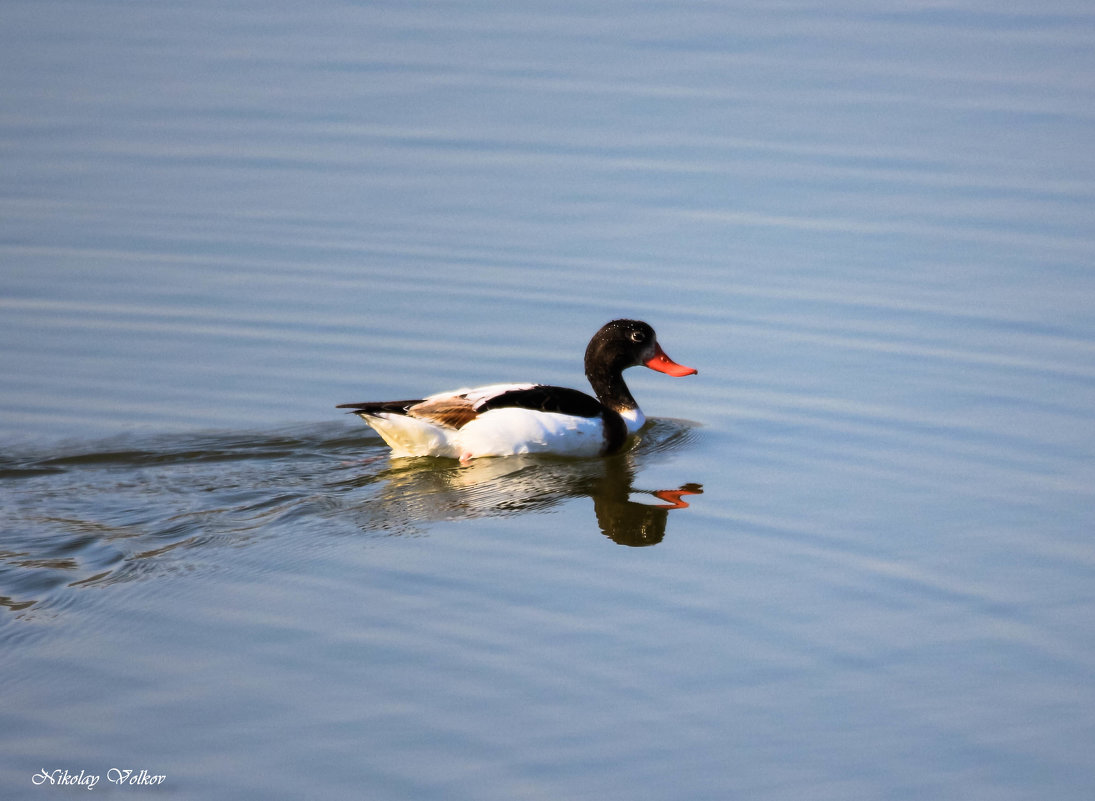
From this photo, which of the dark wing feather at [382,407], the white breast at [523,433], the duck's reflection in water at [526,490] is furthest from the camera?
the white breast at [523,433]

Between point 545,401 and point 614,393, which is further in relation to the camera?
point 614,393

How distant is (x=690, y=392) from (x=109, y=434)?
Answer: 14.0 ft

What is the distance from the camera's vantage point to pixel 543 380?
A: 37.2 ft

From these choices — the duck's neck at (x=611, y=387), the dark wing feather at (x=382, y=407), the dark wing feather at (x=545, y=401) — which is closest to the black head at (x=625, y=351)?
the duck's neck at (x=611, y=387)

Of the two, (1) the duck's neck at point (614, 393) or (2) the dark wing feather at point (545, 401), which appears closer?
(2) the dark wing feather at point (545, 401)

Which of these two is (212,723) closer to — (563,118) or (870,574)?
(870,574)

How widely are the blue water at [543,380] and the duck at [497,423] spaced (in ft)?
0.70

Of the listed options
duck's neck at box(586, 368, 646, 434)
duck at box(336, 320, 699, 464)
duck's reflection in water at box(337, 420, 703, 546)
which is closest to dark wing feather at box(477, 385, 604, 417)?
duck at box(336, 320, 699, 464)

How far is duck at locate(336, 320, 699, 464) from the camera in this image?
32.6ft

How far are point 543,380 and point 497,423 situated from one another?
1.35 m

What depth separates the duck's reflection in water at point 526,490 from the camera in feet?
29.4

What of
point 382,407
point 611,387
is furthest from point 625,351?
point 382,407

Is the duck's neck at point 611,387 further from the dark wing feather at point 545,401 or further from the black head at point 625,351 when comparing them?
the dark wing feather at point 545,401

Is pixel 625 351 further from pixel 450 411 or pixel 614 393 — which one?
pixel 450 411
